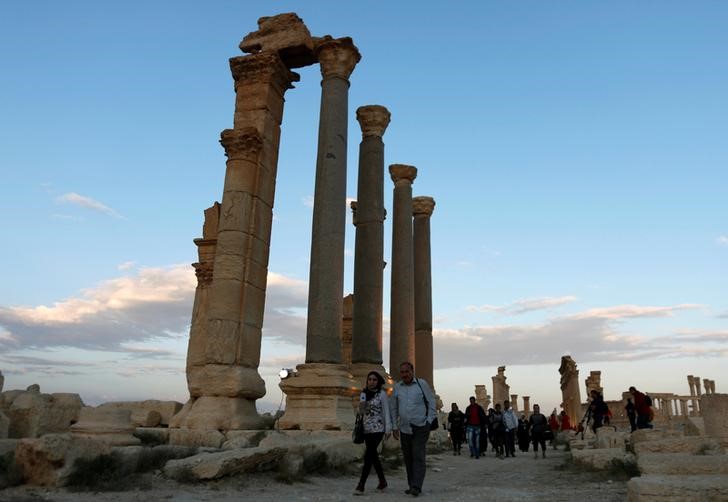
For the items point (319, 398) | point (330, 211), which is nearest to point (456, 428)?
point (319, 398)

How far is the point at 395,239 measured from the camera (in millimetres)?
22812

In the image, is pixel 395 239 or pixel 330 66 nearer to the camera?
pixel 330 66

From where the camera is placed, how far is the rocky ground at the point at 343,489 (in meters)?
6.56

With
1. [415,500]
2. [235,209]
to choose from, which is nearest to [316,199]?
[235,209]

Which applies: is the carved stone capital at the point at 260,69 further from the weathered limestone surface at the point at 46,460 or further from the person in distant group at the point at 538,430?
the person in distant group at the point at 538,430

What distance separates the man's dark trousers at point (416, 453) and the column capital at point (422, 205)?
19.4 meters

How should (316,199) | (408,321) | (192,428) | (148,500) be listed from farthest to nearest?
(408,321) < (316,199) < (192,428) < (148,500)

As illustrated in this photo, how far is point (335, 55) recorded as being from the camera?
635 inches

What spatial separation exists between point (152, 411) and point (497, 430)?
9.95 meters

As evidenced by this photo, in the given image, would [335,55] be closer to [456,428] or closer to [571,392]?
[456,428]

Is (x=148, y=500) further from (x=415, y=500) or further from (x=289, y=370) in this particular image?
(x=289, y=370)

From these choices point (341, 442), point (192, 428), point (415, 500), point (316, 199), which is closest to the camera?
point (415, 500)

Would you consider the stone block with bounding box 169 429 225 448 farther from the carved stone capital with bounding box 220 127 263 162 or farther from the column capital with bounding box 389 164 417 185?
the column capital with bounding box 389 164 417 185

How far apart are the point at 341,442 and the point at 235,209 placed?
6516 mm
